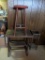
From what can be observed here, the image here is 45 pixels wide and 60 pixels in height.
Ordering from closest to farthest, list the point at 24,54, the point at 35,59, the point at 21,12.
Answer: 1. the point at 35,59
2. the point at 24,54
3. the point at 21,12

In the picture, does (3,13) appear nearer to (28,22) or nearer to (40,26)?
(28,22)

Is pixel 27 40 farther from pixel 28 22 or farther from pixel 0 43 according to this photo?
pixel 0 43

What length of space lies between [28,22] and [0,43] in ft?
2.90

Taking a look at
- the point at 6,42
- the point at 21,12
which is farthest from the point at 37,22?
the point at 6,42

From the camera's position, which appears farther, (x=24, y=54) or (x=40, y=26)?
(x=40, y=26)

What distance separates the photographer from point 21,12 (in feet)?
10.7

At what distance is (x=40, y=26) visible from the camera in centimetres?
344

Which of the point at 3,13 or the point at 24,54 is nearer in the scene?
the point at 24,54

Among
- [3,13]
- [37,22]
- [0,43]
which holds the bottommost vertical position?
[0,43]

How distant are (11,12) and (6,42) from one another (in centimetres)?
76

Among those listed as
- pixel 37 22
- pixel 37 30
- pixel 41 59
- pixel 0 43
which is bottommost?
pixel 41 59

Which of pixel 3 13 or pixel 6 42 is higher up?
pixel 3 13

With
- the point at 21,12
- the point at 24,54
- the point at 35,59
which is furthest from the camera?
the point at 21,12

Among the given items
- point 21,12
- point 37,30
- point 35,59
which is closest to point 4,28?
point 21,12
